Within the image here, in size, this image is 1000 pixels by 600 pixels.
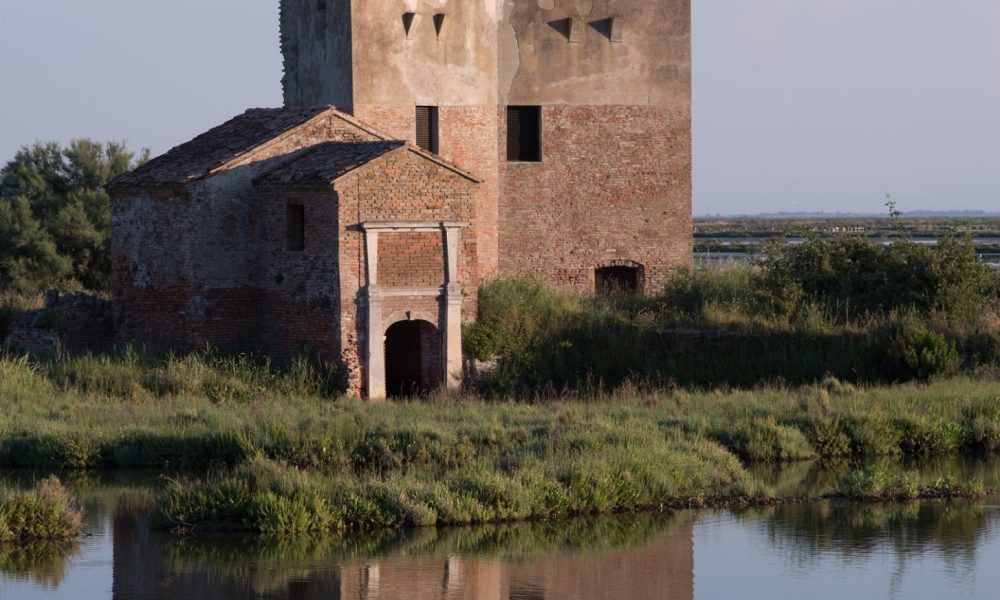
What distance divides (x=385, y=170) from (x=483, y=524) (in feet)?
32.3

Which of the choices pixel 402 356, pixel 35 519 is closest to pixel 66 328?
pixel 402 356

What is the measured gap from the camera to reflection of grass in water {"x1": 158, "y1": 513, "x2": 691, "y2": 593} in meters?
15.3

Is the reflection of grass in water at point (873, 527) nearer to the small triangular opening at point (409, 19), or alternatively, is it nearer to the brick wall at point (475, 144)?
the brick wall at point (475, 144)

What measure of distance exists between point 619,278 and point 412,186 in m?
8.36

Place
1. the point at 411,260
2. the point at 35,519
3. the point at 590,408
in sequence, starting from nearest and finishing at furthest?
the point at 35,519 < the point at 590,408 < the point at 411,260

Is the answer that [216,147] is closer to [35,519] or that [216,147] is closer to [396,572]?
[35,519]

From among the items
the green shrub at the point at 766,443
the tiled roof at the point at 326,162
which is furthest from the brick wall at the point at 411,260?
the green shrub at the point at 766,443

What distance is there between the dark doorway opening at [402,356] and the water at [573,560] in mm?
9819

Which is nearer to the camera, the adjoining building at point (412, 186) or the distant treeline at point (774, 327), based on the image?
the adjoining building at point (412, 186)

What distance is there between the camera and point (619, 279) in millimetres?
33219

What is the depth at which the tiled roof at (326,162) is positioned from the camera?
25.4m

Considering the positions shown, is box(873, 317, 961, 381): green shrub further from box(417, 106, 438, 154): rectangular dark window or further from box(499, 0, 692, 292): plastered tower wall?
box(417, 106, 438, 154): rectangular dark window

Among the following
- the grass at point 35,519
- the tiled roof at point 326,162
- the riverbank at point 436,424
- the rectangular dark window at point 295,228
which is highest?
the tiled roof at point 326,162

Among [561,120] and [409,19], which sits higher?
[409,19]
